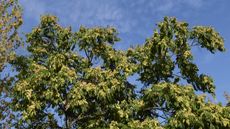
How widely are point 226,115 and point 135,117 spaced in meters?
5.10

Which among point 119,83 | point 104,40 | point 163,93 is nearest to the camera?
point 163,93

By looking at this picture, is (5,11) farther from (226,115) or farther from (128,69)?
(226,115)

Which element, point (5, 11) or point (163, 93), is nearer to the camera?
point (163, 93)

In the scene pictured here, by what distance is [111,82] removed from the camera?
940 inches

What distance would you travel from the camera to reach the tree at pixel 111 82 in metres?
22.6

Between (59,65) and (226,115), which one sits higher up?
(59,65)

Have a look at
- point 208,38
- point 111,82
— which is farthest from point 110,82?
point 208,38

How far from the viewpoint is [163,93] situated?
22.5 metres

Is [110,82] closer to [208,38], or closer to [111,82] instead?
[111,82]

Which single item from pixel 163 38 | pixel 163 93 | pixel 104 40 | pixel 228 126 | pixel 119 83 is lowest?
pixel 228 126

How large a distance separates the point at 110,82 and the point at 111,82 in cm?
8

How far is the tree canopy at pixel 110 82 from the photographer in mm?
22578

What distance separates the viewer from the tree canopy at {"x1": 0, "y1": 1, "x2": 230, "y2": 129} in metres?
22.6

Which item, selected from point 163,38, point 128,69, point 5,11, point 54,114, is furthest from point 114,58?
point 5,11
